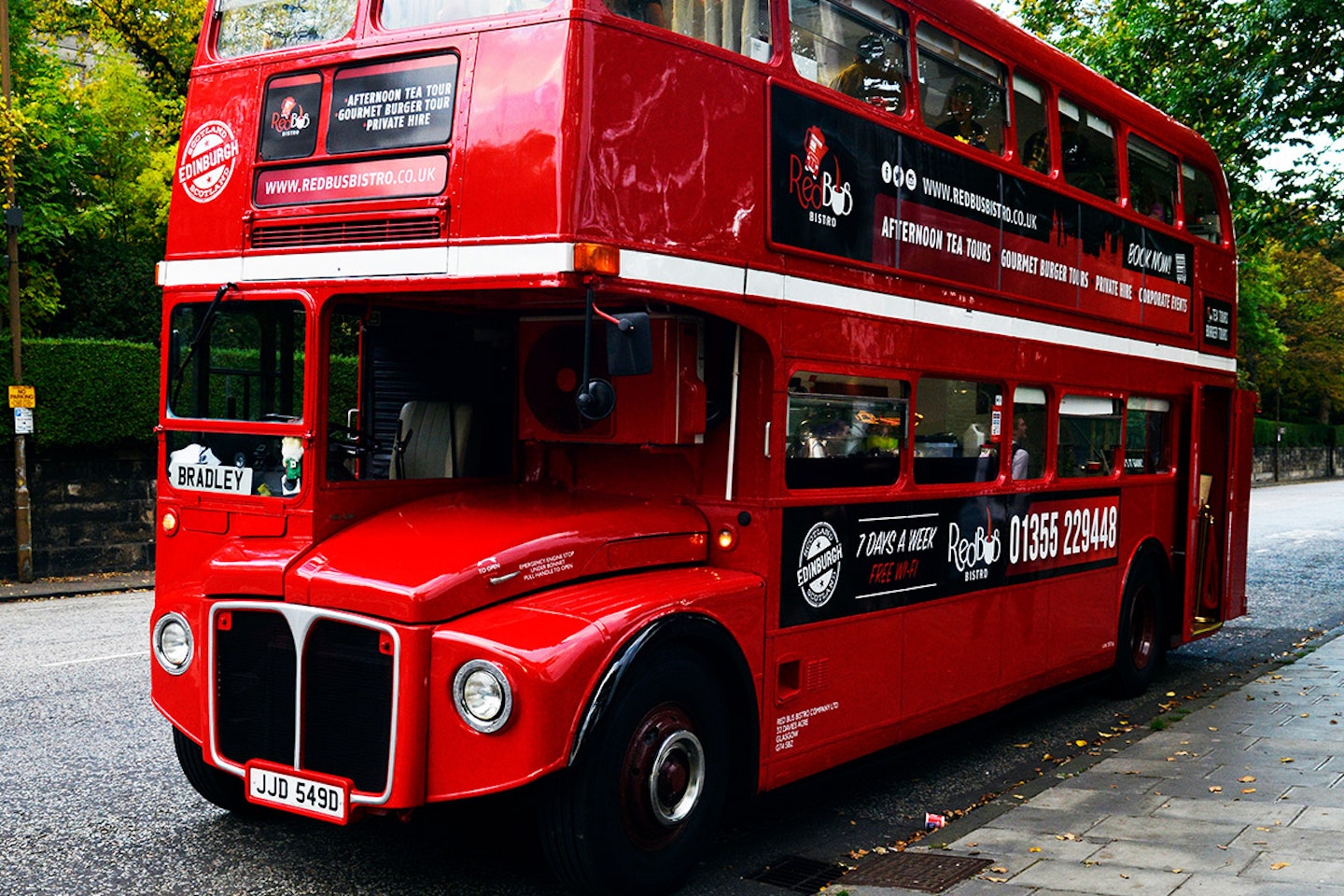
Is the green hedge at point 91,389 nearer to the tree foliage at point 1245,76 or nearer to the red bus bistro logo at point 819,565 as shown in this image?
the red bus bistro logo at point 819,565

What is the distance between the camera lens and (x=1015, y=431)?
26.3ft

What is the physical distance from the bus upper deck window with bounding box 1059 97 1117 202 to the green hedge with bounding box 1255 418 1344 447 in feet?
168

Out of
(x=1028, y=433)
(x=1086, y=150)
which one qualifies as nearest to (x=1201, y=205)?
(x=1086, y=150)

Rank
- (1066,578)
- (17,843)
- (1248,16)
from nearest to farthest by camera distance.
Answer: (17,843) → (1066,578) → (1248,16)

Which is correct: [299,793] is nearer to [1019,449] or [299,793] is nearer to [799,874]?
[799,874]

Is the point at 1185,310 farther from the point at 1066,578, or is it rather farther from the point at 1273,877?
the point at 1273,877

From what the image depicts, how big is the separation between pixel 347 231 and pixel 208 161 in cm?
96

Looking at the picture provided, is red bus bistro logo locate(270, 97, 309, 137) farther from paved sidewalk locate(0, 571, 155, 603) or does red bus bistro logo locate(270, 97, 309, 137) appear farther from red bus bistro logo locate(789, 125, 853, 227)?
paved sidewalk locate(0, 571, 155, 603)

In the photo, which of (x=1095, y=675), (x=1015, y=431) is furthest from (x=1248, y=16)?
(x=1015, y=431)

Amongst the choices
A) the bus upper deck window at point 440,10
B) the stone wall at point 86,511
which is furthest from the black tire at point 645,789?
the stone wall at point 86,511

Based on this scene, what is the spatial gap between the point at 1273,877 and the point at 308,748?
3.78 m

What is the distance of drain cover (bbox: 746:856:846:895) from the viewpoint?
534 centimetres

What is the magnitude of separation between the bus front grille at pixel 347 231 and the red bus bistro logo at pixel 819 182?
1707 mm

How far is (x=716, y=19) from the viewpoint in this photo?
18.2ft
